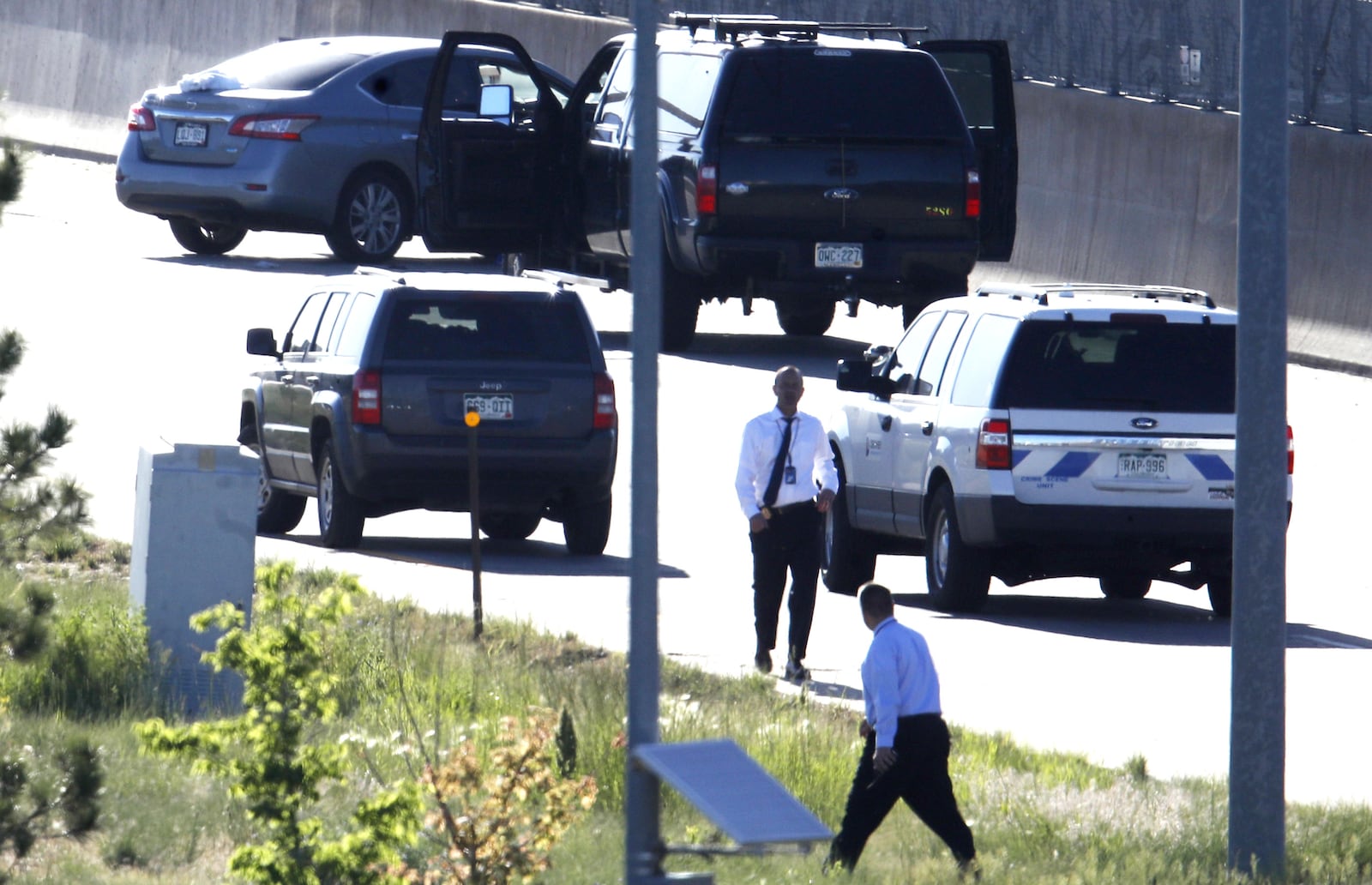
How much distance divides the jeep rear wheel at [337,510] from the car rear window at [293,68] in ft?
35.3

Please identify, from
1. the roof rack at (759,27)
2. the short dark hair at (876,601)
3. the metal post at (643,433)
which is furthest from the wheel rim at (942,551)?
the metal post at (643,433)

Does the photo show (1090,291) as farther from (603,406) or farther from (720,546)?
(603,406)

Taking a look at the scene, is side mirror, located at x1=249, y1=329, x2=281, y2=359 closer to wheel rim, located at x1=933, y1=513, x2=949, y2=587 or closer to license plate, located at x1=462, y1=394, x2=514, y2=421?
license plate, located at x1=462, y1=394, x2=514, y2=421

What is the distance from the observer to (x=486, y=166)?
21.8 m

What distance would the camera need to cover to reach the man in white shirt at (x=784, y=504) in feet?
38.9

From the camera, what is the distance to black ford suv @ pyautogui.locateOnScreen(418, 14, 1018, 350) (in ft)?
67.2

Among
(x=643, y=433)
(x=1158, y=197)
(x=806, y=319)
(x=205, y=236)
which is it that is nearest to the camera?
(x=643, y=433)

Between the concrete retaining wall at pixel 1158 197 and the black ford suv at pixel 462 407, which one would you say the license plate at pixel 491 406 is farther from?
the concrete retaining wall at pixel 1158 197

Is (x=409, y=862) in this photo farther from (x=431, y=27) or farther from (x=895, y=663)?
(x=431, y=27)

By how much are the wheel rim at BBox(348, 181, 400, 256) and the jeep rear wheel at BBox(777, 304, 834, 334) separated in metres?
4.22

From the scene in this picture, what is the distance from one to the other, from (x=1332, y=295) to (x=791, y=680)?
1202 centimetres

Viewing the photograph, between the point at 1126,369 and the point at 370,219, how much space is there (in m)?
13.2

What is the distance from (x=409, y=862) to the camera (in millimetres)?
8266

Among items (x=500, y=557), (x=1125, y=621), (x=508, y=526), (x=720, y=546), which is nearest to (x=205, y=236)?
(x=508, y=526)
